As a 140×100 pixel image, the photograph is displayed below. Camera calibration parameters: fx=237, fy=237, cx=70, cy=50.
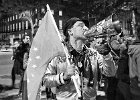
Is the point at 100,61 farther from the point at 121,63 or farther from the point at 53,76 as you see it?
the point at 121,63

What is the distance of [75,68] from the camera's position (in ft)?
9.29

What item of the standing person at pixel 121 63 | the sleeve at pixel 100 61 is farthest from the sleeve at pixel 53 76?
the standing person at pixel 121 63

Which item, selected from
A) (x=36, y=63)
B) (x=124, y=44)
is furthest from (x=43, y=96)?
(x=36, y=63)

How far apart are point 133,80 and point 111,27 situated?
1533mm

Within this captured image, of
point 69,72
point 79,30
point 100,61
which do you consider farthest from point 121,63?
point 69,72

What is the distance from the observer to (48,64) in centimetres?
287

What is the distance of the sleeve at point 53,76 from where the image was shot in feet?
8.63

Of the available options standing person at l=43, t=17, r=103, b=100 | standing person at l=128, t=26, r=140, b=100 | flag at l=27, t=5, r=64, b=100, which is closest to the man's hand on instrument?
standing person at l=43, t=17, r=103, b=100

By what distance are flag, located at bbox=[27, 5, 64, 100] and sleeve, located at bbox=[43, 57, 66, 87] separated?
0.05 metres

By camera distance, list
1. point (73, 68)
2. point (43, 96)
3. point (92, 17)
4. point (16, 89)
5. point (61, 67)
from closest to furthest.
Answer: point (73, 68)
point (61, 67)
point (43, 96)
point (16, 89)
point (92, 17)

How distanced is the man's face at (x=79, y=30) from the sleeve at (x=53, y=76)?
40cm

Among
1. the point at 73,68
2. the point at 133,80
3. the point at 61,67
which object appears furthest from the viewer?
the point at 133,80

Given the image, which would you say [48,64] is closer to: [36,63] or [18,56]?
[36,63]

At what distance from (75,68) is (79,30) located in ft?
1.63
